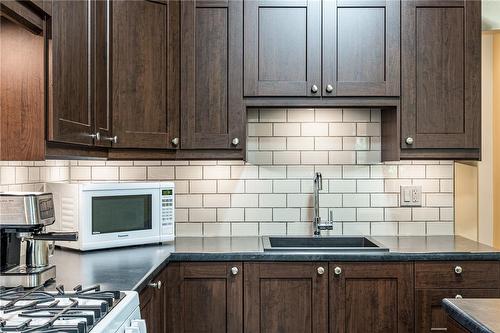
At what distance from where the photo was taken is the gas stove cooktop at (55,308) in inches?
53.2

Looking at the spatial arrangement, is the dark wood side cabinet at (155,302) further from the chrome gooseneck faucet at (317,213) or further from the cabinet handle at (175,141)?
the chrome gooseneck faucet at (317,213)

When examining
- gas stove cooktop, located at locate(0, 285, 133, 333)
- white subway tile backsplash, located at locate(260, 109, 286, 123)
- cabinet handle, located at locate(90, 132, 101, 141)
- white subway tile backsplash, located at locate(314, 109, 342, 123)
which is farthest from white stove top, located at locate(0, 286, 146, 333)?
white subway tile backsplash, located at locate(314, 109, 342, 123)

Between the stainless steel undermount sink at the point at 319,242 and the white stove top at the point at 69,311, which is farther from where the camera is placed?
the stainless steel undermount sink at the point at 319,242

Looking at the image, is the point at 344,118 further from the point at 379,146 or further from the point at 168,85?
the point at 168,85

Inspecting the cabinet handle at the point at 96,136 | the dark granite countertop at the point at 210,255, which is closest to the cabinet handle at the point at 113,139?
the cabinet handle at the point at 96,136

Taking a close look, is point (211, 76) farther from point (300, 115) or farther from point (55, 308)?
point (55, 308)

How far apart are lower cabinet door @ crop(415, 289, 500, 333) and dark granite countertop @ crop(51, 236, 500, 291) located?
0.53 feet

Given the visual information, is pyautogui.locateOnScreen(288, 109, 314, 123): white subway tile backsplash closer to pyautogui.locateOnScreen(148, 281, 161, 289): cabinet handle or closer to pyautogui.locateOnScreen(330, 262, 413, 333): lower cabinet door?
pyautogui.locateOnScreen(330, 262, 413, 333): lower cabinet door

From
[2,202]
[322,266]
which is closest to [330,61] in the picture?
[322,266]

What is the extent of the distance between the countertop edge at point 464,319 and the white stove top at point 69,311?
0.95m

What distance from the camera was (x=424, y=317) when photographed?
8.65ft

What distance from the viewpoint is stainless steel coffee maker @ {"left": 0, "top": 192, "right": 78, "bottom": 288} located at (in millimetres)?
1897

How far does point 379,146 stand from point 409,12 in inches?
30.1

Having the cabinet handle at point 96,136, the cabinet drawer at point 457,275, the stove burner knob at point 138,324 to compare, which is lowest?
the cabinet drawer at point 457,275
